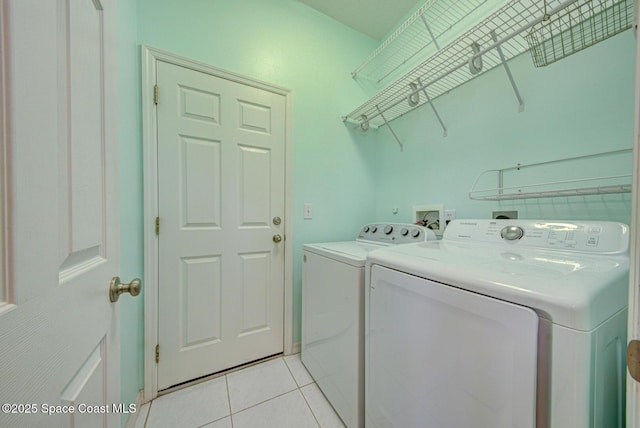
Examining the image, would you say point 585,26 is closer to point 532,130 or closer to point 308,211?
point 532,130

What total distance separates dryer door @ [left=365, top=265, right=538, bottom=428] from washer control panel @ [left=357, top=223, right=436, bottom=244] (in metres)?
0.62

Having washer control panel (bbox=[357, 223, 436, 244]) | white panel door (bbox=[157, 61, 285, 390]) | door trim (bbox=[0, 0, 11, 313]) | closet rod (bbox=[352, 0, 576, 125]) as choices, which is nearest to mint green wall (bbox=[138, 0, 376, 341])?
white panel door (bbox=[157, 61, 285, 390])

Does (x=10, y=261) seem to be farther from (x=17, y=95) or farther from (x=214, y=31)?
(x=214, y=31)

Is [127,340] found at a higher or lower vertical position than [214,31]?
lower

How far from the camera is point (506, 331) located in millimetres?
542

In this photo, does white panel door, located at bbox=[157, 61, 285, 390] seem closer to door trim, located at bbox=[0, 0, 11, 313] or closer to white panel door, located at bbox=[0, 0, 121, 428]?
white panel door, located at bbox=[0, 0, 121, 428]

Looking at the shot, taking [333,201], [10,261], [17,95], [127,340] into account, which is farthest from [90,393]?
[333,201]

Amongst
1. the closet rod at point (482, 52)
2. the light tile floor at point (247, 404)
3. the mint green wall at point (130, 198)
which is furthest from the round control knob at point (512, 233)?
A: the mint green wall at point (130, 198)

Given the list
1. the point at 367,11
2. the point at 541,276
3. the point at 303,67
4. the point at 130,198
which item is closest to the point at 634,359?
the point at 541,276

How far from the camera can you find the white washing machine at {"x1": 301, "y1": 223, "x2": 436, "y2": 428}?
1076 mm

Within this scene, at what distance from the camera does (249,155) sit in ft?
5.30

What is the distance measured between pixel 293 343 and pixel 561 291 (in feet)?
5.65

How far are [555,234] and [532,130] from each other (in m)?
0.62

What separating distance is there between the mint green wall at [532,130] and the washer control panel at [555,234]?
0.26 m
